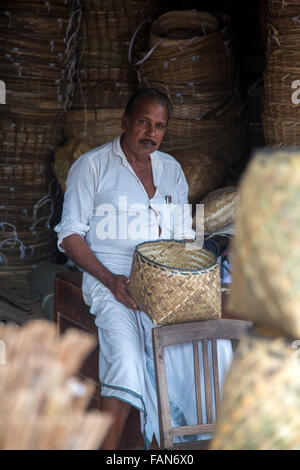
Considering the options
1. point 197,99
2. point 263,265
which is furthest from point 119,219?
point 263,265

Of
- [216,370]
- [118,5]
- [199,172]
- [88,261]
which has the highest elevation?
[118,5]

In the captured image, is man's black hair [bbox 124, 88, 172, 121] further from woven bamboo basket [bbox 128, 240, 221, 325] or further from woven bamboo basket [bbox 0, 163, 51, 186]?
woven bamboo basket [bbox 0, 163, 51, 186]

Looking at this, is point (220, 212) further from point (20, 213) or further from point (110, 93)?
point (20, 213)

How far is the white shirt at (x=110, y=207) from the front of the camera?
2414mm

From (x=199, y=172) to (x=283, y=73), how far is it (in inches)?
29.5

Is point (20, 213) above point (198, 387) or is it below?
above

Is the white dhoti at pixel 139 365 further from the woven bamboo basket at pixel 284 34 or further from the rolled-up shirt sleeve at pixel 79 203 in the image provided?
the woven bamboo basket at pixel 284 34

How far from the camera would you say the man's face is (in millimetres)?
2512

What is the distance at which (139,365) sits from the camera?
2066 mm

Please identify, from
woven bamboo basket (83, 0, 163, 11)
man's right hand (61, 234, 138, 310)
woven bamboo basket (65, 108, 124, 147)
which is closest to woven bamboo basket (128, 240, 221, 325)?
man's right hand (61, 234, 138, 310)

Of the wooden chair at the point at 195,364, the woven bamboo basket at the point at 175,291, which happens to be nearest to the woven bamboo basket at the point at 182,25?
the woven bamboo basket at the point at 175,291

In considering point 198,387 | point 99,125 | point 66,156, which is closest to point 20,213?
point 66,156

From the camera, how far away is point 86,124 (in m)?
3.92

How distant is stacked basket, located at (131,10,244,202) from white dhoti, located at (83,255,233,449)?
140cm
